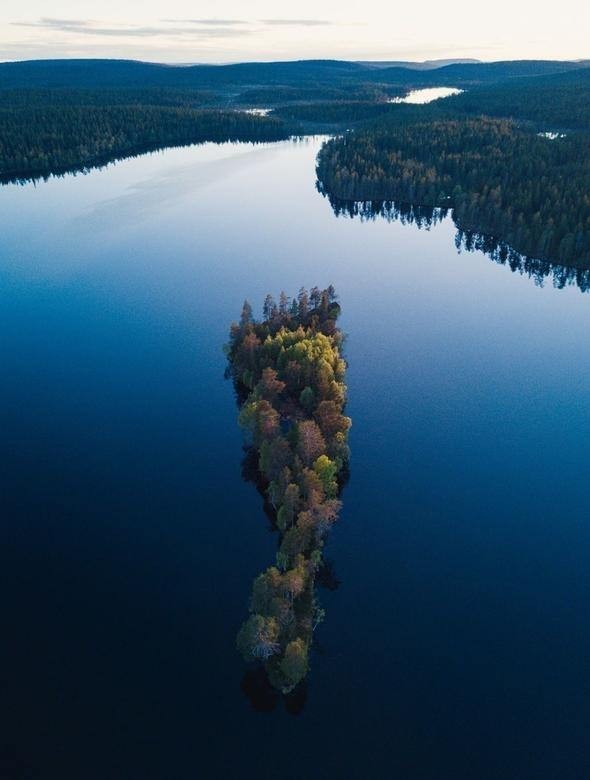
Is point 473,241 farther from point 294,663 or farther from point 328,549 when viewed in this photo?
point 294,663

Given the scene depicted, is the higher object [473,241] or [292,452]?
[292,452]

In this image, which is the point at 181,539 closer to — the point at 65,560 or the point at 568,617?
the point at 65,560

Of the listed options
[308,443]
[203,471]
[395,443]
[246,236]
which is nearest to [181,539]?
[203,471]

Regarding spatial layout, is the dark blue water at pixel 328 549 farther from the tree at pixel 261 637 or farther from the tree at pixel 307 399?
the tree at pixel 307 399

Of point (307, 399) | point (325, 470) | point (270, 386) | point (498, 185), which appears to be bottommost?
→ point (325, 470)

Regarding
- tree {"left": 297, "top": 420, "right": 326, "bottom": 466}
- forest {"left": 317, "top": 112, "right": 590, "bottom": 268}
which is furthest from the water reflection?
tree {"left": 297, "top": 420, "right": 326, "bottom": 466}

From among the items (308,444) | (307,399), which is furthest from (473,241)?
(308,444)
